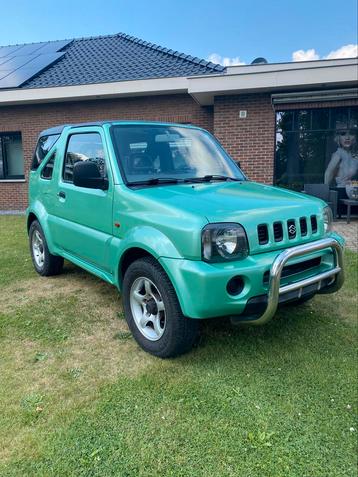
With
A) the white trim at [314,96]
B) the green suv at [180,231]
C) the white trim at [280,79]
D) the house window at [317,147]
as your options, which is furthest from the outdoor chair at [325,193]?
the green suv at [180,231]

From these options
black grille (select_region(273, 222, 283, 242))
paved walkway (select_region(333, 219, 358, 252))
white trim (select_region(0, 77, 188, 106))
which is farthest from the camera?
white trim (select_region(0, 77, 188, 106))

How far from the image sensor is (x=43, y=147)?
526 centimetres

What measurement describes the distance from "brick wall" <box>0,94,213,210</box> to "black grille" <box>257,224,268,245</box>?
9.09m

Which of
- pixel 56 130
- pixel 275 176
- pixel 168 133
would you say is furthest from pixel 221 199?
pixel 275 176

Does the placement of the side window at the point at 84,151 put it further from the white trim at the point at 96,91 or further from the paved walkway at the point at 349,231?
the white trim at the point at 96,91

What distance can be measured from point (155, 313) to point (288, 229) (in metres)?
1.26

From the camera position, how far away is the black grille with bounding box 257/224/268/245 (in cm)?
290

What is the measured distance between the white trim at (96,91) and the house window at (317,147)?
118 inches

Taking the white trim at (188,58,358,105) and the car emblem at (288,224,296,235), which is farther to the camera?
the white trim at (188,58,358,105)

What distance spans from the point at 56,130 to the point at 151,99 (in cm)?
708

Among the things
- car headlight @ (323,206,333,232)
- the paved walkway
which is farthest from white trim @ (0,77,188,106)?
car headlight @ (323,206,333,232)

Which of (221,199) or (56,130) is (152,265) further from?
(56,130)

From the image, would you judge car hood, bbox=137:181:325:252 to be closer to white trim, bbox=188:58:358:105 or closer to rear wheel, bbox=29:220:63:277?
rear wheel, bbox=29:220:63:277

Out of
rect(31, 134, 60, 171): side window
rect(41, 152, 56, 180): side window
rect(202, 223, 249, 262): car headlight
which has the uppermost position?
rect(31, 134, 60, 171): side window
